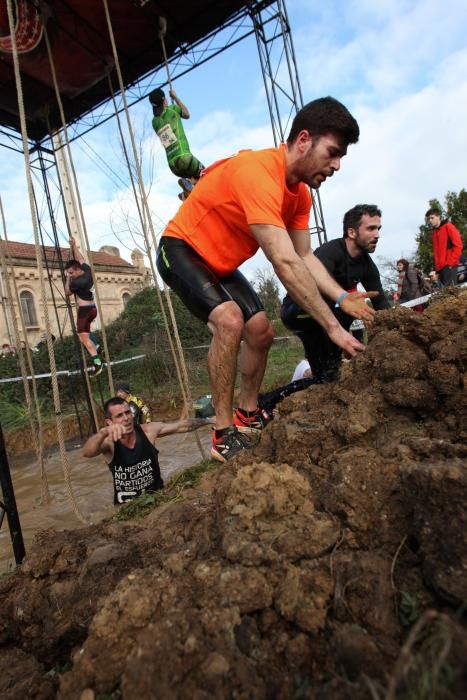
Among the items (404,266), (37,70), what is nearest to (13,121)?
(37,70)

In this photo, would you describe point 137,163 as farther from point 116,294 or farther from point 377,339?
point 116,294

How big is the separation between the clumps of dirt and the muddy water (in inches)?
106

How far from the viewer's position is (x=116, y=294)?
28469 millimetres

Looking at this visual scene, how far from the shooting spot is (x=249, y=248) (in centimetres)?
257

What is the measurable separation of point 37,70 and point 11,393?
931cm

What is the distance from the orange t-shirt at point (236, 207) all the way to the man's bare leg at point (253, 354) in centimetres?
39

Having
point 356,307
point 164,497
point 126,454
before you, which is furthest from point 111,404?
point 356,307

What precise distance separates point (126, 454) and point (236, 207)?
244cm

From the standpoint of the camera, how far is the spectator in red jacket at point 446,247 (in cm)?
655

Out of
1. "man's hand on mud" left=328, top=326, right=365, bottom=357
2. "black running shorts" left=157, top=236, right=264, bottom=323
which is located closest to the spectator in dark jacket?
"black running shorts" left=157, top=236, right=264, bottom=323

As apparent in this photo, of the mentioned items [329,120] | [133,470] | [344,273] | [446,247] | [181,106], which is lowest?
[133,470]

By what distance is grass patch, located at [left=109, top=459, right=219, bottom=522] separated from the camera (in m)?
2.22

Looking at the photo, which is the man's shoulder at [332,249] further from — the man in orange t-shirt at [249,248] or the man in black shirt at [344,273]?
the man in orange t-shirt at [249,248]

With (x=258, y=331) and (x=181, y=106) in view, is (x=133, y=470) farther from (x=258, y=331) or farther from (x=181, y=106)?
(x=181, y=106)
